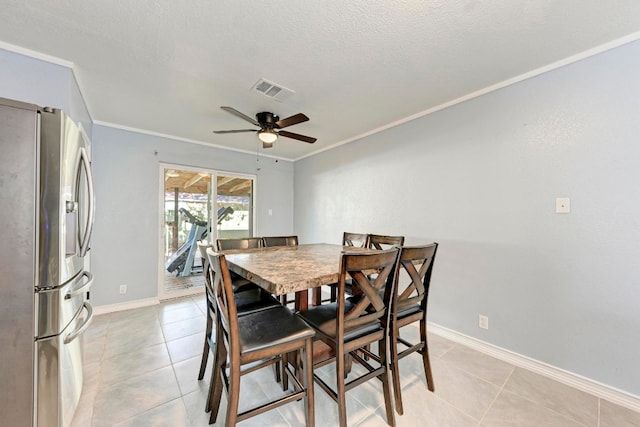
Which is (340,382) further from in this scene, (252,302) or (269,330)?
(252,302)

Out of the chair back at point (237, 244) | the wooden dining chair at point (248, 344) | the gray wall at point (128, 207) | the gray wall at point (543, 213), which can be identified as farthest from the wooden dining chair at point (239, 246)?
the gray wall at point (128, 207)

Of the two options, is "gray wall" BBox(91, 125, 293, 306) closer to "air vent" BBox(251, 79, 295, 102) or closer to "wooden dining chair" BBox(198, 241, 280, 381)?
"air vent" BBox(251, 79, 295, 102)

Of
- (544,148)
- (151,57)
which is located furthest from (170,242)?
(544,148)

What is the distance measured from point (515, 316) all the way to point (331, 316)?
174 cm

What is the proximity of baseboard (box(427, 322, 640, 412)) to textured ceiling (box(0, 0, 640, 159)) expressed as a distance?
7.84ft

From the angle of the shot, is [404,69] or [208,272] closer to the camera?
[208,272]

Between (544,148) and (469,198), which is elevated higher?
(544,148)

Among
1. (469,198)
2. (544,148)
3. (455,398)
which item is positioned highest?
(544,148)

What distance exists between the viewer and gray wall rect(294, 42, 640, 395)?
5.48 feet

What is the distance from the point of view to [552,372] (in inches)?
74.7

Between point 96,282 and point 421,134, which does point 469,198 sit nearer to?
point 421,134

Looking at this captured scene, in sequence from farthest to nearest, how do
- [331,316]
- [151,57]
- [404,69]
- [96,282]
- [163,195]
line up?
[163,195] → [96,282] → [404,69] → [151,57] → [331,316]

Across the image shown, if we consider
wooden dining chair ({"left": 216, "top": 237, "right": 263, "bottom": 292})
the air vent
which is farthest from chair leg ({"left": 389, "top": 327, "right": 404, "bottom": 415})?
the air vent

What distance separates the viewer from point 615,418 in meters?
1.52
